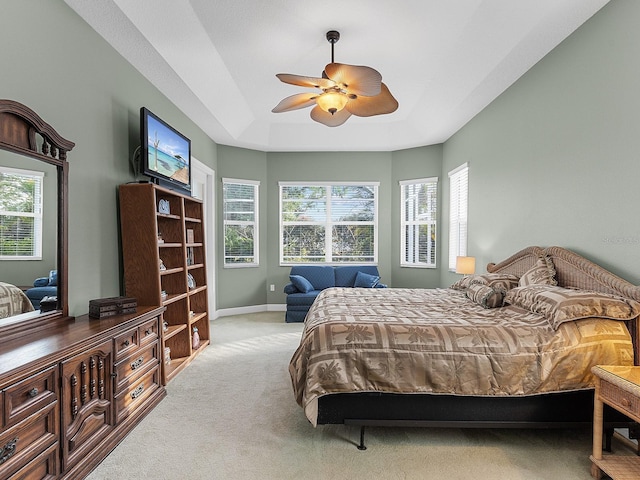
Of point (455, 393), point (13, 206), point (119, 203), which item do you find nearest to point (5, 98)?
point (13, 206)

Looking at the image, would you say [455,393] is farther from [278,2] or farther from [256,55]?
[256,55]

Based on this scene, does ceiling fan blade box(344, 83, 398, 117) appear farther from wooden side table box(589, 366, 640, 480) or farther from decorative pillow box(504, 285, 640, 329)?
wooden side table box(589, 366, 640, 480)

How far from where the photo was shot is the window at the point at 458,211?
5.37 m

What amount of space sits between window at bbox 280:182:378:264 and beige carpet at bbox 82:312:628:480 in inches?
153

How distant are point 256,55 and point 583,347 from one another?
3.71 m

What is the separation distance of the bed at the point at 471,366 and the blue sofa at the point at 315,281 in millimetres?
3357

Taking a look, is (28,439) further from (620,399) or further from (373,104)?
(373,104)

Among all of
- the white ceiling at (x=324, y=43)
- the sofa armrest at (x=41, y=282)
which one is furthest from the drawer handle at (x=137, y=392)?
the white ceiling at (x=324, y=43)

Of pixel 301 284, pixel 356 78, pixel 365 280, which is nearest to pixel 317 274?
pixel 301 284

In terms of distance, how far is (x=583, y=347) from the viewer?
2291 mm

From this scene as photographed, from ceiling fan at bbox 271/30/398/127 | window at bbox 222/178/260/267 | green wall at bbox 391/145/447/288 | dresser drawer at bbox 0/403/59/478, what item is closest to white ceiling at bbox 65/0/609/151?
ceiling fan at bbox 271/30/398/127

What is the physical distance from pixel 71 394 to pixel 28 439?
308 mm

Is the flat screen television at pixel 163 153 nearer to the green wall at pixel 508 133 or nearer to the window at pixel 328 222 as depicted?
the green wall at pixel 508 133

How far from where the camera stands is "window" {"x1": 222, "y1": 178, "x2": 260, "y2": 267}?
6.46 m
